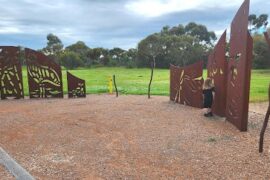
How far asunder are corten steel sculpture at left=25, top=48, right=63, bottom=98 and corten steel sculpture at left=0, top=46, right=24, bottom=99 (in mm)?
412

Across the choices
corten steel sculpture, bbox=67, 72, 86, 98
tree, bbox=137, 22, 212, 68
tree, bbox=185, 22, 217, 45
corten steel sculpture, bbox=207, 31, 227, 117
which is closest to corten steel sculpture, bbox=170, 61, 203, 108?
corten steel sculpture, bbox=207, 31, 227, 117

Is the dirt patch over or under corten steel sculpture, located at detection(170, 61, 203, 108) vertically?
under

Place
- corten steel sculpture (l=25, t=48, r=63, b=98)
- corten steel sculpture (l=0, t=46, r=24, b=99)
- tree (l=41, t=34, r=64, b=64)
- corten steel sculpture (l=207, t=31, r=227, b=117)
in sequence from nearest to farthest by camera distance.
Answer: corten steel sculpture (l=207, t=31, r=227, b=117), corten steel sculpture (l=0, t=46, r=24, b=99), corten steel sculpture (l=25, t=48, r=63, b=98), tree (l=41, t=34, r=64, b=64)

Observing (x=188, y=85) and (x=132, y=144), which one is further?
(x=188, y=85)

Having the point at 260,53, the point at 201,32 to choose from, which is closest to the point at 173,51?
the point at 260,53

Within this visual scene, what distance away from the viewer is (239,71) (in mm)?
8633

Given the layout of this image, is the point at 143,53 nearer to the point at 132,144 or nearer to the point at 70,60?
the point at 70,60

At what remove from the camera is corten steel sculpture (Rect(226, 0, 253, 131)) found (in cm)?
817

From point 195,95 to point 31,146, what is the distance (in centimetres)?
643

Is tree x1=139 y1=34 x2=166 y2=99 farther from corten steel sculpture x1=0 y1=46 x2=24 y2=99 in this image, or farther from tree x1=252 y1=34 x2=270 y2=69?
corten steel sculpture x1=0 y1=46 x2=24 y2=99

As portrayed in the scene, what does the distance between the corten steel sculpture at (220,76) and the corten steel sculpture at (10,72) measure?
333 inches

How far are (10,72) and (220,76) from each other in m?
9.08

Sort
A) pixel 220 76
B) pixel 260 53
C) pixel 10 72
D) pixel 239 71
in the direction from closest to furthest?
pixel 239 71, pixel 220 76, pixel 10 72, pixel 260 53

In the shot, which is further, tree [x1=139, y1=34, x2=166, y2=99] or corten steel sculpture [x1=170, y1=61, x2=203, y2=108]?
tree [x1=139, y1=34, x2=166, y2=99]
